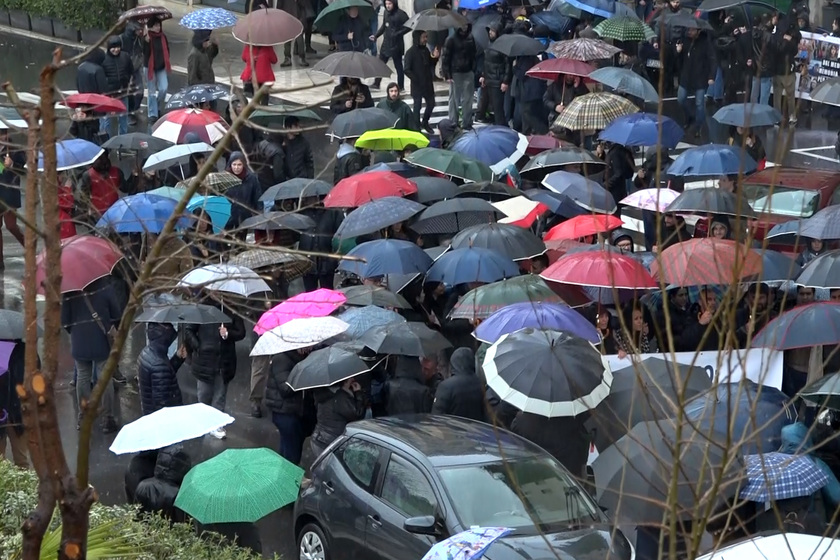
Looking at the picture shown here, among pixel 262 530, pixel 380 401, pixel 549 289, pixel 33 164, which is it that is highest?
pixel 33 164

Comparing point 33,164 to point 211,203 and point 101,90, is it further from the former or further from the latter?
point 101,90

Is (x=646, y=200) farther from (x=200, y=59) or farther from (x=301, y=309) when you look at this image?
(x=200, y=59)

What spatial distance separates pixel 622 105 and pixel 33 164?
1195 centimetres

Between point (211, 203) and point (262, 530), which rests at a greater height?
point (211, 203)

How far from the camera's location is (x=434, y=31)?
21.0 metres

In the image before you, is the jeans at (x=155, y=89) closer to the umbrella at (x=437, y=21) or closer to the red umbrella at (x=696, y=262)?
the umbrella at (x=437, y=21)

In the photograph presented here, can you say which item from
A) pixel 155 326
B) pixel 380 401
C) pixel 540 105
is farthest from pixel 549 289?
pixel 540 105

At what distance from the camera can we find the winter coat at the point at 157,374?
10.9 meters

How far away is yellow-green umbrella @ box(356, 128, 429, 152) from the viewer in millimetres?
15031

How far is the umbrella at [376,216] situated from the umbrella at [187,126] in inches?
166

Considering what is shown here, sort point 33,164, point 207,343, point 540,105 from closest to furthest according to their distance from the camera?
point 33,164 < point 207,343 < point 540,105

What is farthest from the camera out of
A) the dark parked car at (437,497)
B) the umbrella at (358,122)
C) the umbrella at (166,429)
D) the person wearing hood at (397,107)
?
the person wearing hood at (397,107)

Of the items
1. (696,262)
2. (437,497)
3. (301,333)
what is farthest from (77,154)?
(437,497)

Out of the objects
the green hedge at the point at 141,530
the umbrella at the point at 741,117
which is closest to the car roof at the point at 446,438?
the green hedge at the point at 141,530
